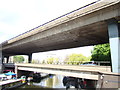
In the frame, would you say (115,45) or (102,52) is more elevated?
(115,45)

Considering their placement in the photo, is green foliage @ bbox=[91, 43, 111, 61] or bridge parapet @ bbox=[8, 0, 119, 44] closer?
bridge parapet @ bbox=[8, 0, 119, 44]

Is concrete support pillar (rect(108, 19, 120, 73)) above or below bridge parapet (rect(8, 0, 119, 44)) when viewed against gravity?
below

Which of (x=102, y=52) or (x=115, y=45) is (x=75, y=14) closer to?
(x=115, y=45)

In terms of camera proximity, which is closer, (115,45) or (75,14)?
(115,45)

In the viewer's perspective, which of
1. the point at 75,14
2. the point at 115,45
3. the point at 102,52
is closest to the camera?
the point at 115,45

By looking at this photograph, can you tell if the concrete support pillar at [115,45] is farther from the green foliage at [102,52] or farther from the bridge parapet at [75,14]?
the green foliage at [102,52]

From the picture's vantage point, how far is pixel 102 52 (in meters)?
23.4

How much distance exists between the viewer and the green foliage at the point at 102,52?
2252cm

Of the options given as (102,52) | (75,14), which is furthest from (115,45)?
(102,52)

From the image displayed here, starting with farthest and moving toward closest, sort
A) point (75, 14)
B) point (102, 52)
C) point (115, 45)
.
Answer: point (102, 52) → point (75, 14) → point (115, 45)

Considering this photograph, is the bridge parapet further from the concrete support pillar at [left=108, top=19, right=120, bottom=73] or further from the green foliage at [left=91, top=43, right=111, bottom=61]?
the green foliage at [left=91, top=43, right=111, bottom=61]

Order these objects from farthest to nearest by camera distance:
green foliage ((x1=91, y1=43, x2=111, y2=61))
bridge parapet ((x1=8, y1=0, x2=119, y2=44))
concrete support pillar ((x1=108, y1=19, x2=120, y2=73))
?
1. green foliage ((x1=91, y1=43, x2=111, y2=61))
2. bridge parapet ((x1=8, y1=0, x2=119, y2=44))
3. concrete support pillar ((x1=108, y1=19, x2=120, y2=73))

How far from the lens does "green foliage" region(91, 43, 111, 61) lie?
22525 mm

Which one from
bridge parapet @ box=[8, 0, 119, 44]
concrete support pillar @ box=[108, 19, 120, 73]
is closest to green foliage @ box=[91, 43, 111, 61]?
concrete support pillar @ box=[108, 19, 120, 73]
